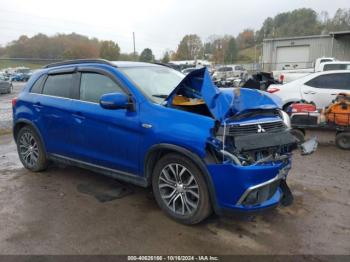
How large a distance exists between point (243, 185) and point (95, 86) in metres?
2.47

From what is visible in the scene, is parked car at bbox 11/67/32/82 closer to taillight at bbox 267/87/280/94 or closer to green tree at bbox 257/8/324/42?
green tree at bbox 257/8/324/42

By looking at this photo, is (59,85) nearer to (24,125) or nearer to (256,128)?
(24,125)

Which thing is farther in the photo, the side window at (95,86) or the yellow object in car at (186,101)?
the side window at (95,86)

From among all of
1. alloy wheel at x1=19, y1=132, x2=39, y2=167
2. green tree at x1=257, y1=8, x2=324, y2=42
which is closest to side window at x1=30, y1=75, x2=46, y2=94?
alloy wheel at x1=19, y1=132, x2=39, y2=167

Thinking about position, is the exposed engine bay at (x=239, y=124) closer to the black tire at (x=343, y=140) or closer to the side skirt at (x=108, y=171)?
the side skirt at (x=108, y=171)

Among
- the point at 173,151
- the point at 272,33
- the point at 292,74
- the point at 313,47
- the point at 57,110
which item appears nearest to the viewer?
the point at 173,151

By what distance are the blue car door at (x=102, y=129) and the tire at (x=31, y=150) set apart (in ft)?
3.41

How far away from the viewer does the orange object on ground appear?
7.55 meters

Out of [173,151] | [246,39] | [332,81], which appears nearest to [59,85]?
[173,151]

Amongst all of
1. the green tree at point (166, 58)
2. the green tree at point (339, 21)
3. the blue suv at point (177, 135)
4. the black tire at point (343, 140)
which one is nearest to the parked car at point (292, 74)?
the black tire at point (343, 140)

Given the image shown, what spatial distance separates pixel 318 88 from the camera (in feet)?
31.1

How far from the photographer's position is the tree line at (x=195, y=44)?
3862 cm

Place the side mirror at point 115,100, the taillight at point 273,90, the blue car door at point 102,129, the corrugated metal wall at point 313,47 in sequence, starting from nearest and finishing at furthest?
1. the side mirror at point 115,100
2. the blue car door at point 102,129
3. the taillight at point 273,90
4. the corrugated metal wall at point 313,47

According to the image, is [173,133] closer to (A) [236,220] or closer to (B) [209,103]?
(B) [209,103]
